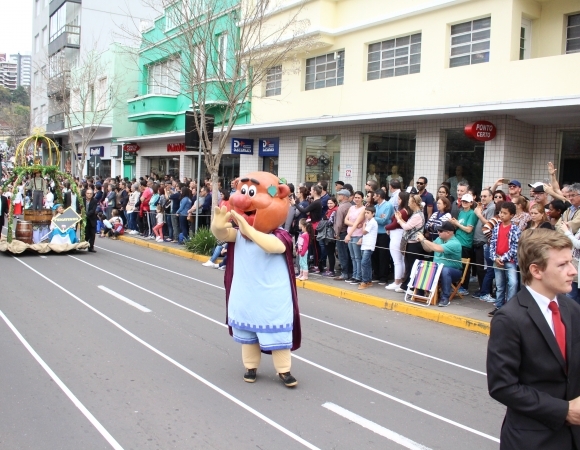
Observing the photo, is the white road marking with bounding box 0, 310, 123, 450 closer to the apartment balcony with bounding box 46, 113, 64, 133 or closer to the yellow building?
the yellow building

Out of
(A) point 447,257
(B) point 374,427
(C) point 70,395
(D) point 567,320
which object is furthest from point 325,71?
(D) point 567,320

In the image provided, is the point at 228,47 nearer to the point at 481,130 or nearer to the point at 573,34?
the point at 481,130

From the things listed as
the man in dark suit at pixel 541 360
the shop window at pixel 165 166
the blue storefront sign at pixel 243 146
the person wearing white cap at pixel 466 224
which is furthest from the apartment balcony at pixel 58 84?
the man in dark suit at pixel 541 360

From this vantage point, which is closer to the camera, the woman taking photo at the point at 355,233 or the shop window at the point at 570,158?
the woman taking photo at the point at 355,233

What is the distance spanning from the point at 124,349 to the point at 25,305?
3185mm

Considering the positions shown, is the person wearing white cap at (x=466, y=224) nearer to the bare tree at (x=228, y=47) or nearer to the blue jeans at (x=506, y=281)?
the blue jeans at (x=506, y=281)

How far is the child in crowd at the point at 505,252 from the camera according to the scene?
9359mm

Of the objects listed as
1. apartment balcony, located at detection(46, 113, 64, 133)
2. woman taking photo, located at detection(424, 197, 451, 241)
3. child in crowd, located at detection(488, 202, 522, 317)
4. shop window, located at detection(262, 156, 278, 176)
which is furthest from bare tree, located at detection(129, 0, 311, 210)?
apartment balcony, located at detection(46, 113, 64, 133)

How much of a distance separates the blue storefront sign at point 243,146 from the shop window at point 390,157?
5.50 metres

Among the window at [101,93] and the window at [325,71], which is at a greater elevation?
the window at [101,93]

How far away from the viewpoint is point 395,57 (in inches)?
659

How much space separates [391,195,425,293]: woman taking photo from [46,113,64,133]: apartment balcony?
32753 millimetres

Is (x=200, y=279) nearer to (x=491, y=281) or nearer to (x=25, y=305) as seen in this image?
(x=25, y=305)

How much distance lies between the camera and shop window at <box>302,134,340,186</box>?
18.6 metres
